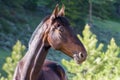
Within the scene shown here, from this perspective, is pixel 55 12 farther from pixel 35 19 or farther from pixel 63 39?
pixel 35 19

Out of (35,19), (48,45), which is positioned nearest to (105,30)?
(35,19)

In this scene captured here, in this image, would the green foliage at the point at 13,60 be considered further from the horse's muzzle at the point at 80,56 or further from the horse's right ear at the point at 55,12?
the horse's muzzle at the point at 80,56

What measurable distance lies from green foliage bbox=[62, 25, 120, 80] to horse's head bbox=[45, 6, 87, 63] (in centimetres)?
327

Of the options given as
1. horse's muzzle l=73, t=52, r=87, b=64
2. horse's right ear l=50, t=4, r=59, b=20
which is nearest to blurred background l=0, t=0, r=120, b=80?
horse's right ear l=50, t=4, r=59, b=20

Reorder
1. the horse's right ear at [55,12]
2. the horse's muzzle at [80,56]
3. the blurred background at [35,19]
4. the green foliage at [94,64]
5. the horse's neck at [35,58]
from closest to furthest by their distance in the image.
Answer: the horse's muzzle at [80,56] → the horse's right ear at [55,12] → the horse's neck at [35,58] → the green foliage at [94,64] → the blurred background at [35,19]

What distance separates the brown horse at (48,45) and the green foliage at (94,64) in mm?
2855

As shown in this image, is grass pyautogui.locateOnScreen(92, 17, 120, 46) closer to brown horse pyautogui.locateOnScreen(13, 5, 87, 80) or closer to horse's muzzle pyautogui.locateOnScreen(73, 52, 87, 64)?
brown horse pyautogui.locateOnScreen(13, 5, 87, 80)

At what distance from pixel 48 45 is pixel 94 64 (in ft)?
11.4

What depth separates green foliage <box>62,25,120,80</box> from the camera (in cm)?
783

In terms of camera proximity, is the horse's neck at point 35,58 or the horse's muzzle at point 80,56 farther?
the horse's neck at point 35,58

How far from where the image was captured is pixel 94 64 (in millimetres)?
8008

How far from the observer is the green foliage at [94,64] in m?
7.83

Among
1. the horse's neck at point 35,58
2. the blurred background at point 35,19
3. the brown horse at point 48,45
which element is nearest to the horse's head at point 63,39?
the brown horse at point 48,45

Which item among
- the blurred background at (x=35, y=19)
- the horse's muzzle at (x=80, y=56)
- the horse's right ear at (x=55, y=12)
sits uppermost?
the blurred background at (x=35, y=19)
